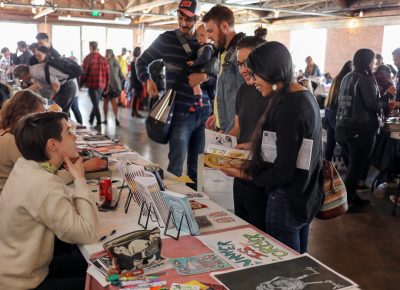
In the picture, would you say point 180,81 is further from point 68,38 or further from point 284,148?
point 68,38

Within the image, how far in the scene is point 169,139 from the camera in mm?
3010

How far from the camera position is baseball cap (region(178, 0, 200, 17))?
2.75 meters

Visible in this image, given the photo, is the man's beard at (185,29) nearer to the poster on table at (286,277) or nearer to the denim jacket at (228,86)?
the denim jacket at (228,86)

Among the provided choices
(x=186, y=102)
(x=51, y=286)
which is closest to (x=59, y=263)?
(x=51, y=286)

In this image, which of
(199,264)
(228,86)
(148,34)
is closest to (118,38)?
(148,34)

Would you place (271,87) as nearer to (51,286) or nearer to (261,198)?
(261,198)

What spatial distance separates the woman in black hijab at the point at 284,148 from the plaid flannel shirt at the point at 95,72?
615 centimetres

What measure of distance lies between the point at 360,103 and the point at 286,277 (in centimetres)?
277

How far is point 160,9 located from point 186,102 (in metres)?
13.9

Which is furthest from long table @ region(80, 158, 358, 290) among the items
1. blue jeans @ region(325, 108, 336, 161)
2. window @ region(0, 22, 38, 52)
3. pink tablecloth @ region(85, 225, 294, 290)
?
window @ region(0, 22, 38, 52)

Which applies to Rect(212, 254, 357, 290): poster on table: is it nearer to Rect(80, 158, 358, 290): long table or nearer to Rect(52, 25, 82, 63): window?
Rect(80, 158, 358, 290): long table

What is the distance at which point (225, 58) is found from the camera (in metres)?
2.56

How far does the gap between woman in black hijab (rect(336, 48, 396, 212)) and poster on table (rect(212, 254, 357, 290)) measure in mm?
2611

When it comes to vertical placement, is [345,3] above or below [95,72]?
above
